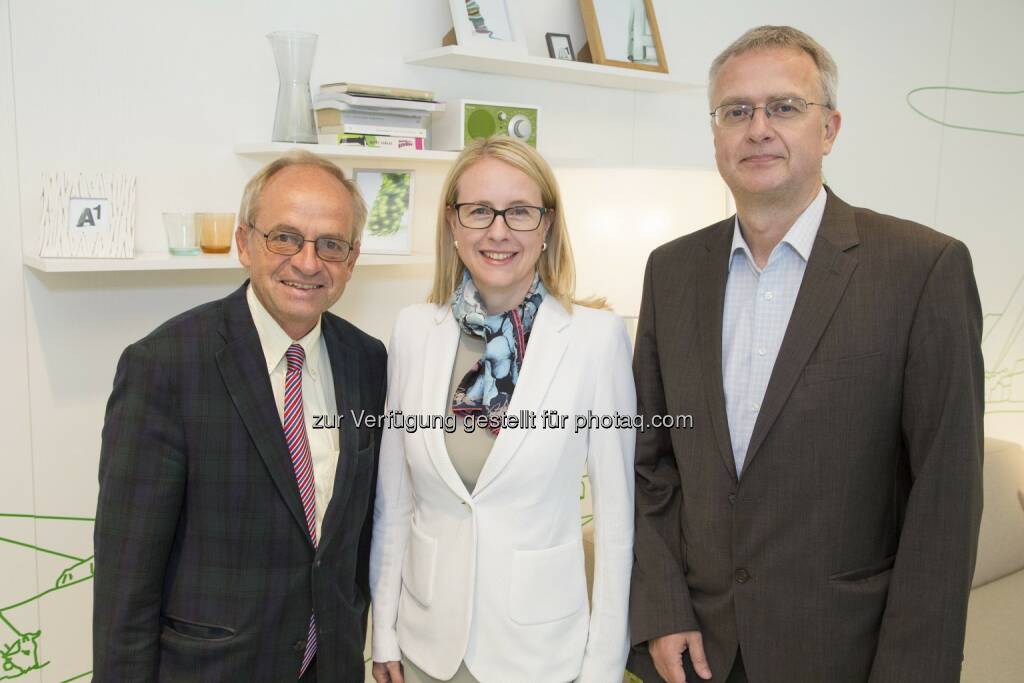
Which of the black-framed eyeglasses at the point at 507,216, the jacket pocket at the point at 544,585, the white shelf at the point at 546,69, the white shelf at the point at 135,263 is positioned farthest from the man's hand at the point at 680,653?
the white shelf at the point at 546,69

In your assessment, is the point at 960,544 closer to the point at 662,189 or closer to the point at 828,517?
the point at 828,517

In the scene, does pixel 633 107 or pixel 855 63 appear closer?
pixel 633 107

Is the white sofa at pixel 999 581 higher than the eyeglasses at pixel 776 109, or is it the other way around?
the eyeglasses at pixel 776 109

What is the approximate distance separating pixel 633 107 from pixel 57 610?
2547 mm

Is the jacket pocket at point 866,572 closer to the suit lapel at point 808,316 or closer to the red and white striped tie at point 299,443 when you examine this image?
the suit lapel at point 808,316

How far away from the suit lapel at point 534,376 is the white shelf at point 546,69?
48.8 inches

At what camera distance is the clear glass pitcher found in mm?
2451

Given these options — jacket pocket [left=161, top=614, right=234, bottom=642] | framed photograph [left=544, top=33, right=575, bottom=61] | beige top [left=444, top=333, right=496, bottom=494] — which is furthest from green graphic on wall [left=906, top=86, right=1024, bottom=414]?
jacket pocket [left=161, top=614, right=234, bottom=642]

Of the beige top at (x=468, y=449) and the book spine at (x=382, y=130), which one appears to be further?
the book spine at (x=382, y=130)

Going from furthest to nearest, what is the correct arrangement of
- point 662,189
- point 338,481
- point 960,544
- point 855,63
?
point 855,63 < point 662,189 < point 338,481 < point 960,544

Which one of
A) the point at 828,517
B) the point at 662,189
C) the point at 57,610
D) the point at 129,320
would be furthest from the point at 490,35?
the point at 57,610

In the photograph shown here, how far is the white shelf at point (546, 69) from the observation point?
9.01ft

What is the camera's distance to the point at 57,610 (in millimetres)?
2418

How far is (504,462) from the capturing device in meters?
1.68
